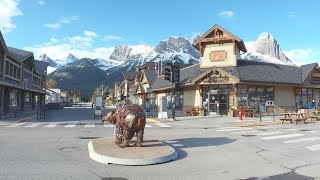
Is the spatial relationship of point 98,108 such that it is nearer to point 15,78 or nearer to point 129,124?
point 15,78

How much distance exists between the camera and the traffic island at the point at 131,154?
382 inches

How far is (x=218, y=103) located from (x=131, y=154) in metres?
24.4

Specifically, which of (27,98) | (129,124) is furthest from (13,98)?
(129,124)

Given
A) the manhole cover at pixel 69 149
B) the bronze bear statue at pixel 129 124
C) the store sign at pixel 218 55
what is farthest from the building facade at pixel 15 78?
the bronze bear statue at pixel 129 124

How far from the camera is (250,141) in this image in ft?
49.6

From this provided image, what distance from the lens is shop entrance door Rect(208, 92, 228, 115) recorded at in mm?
33969

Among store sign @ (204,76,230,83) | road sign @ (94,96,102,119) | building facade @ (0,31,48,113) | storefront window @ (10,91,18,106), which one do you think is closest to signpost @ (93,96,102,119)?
road sign @ (94,96,102,119)

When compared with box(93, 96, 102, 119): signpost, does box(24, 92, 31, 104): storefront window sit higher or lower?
higher

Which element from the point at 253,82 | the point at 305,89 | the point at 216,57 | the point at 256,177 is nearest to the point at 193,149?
the point at 256,177

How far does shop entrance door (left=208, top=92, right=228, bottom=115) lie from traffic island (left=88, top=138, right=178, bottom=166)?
22280 millimetres

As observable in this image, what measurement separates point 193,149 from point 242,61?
26.1m

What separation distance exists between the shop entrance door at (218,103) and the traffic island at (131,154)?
22.3 m

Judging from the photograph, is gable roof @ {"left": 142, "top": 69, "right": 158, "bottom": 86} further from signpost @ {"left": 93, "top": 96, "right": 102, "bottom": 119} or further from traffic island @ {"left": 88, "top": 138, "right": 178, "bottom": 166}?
traffic island @ {"left": 88, "top": 138, "right": 178, "bottom": 166}

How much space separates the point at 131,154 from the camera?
1045cm
